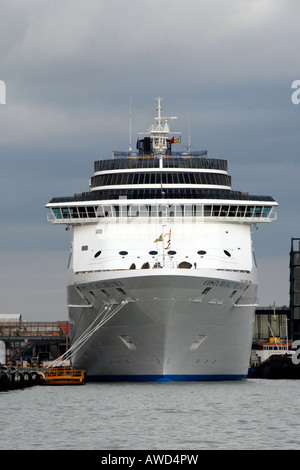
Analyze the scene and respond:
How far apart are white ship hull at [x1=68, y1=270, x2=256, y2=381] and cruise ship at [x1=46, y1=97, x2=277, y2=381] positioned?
6 centimetres

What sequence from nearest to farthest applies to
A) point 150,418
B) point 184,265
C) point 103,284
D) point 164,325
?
point 150,418, point 164,325, point 103,284, point 184,265

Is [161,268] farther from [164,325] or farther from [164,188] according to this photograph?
[164,188]

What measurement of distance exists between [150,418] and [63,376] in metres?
29.8

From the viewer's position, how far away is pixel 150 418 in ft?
158

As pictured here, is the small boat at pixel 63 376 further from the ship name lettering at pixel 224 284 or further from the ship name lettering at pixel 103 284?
the ship name lettering at pixel 224 284

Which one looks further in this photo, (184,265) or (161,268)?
(184,265)

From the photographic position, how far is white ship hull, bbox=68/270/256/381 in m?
68.1

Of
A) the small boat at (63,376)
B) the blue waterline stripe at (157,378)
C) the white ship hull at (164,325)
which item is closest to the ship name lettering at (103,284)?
the white ship hull at (164,325)

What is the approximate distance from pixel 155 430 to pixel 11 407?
13396 mm

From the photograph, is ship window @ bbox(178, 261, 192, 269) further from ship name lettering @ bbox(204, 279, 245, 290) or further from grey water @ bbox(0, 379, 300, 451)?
grey water @ bbox(0, 379, 300, 451)

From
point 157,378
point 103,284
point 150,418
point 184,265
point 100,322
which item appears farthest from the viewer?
point 184,265

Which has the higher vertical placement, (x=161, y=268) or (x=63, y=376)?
(x=161, y=268)

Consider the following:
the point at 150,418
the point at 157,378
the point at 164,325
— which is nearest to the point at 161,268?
the point at 164,325
